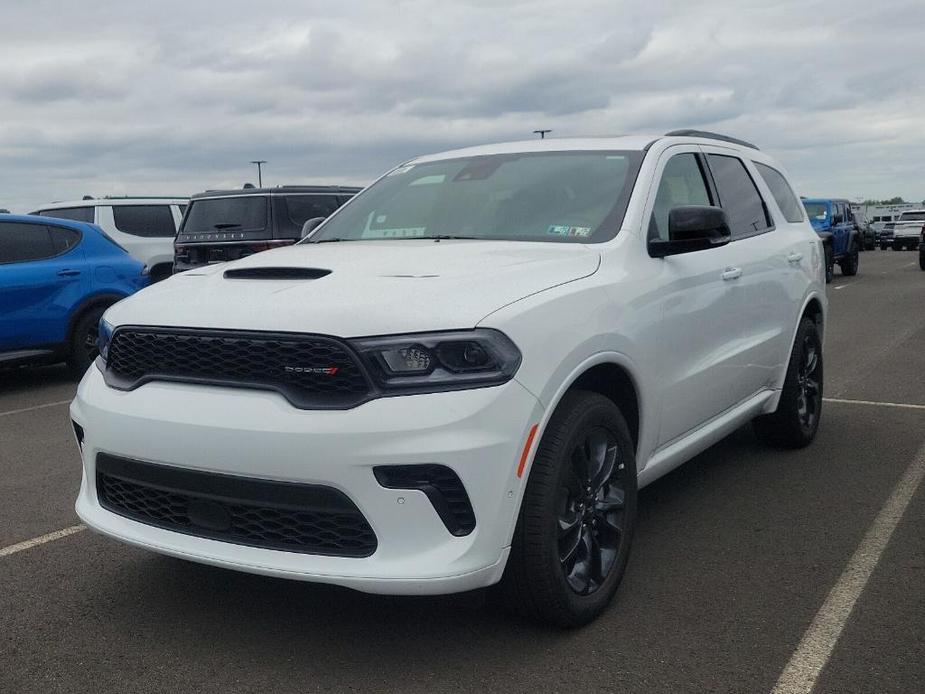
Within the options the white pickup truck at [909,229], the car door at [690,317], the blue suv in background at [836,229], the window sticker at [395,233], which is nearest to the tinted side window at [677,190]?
the car door at [690,317]

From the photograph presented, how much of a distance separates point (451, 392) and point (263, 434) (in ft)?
1.90

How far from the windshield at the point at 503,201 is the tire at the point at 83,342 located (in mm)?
5657

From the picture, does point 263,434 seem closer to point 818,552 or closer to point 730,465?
point 818,552

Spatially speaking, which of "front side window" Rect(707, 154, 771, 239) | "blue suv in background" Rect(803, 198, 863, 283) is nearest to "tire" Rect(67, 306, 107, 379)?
"front side window" Rect(707, 154, 771, 239)

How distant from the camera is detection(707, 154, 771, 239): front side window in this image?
17.8ft

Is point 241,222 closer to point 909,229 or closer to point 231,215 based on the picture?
point 231,215

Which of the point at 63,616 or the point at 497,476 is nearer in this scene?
the point at 497,476

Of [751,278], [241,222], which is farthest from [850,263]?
[751,278]

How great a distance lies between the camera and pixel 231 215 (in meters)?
12.2

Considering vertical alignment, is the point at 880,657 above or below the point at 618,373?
below

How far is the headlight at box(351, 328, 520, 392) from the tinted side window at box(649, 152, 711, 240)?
4.76 ft

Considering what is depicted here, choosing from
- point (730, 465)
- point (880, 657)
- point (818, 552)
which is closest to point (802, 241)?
point (730, 465)

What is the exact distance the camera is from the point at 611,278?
393 cm

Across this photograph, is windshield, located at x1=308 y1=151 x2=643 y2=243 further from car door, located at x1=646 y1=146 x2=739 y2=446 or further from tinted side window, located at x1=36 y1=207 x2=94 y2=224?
tinted side window, located at x1=36 y1=207 x2=94 y2=224
